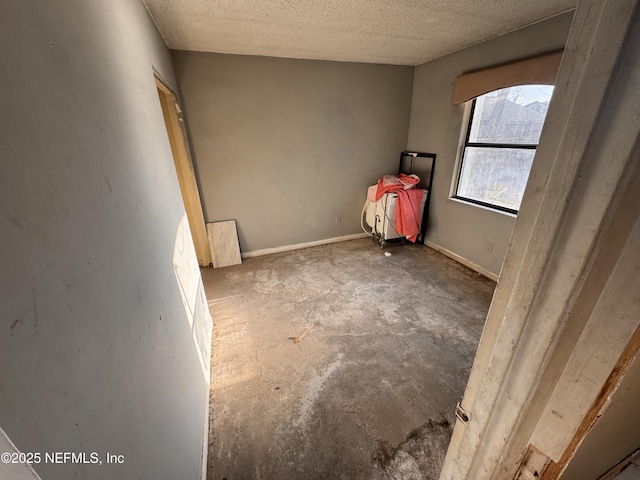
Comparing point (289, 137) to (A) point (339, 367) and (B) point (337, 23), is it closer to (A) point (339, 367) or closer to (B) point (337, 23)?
(B) point (337, 23)

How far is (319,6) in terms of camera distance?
68.5 inches

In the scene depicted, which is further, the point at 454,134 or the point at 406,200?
the point at 406,200

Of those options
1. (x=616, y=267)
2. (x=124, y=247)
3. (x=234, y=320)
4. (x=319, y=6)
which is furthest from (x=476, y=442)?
(x=319, y=6)

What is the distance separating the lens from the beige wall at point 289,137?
2.72m

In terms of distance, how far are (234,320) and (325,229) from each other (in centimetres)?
192

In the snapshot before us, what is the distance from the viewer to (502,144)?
8.48ft

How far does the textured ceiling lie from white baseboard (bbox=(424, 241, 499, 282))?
90.6 inches

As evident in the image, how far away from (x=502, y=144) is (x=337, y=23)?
1985mm

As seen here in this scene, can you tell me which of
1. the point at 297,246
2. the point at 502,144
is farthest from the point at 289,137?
the point at 502,144

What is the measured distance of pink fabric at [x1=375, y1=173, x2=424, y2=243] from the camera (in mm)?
3287

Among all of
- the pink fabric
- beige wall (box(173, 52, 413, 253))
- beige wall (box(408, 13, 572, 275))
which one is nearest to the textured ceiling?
beige wall (box(408, 13, 572, 275))

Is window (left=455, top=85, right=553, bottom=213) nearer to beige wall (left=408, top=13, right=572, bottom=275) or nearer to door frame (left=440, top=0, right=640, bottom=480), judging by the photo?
beige wall (left=408, top=13, right=572, bottom=275)

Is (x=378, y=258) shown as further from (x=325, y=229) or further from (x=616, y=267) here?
(x=616, y=267)

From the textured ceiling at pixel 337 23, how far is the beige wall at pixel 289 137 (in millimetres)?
254
